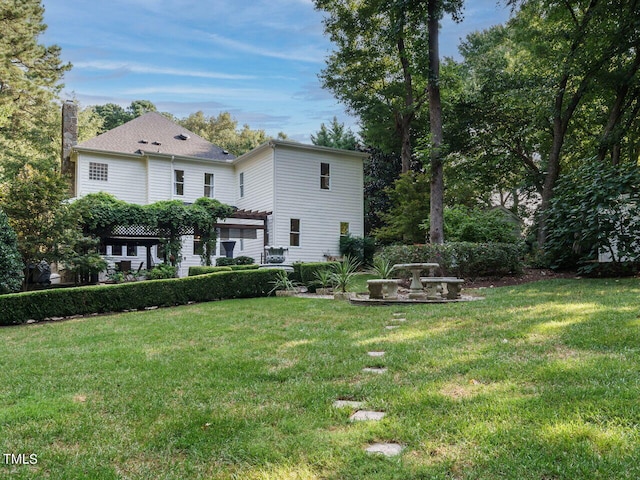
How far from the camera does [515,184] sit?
19266 mm

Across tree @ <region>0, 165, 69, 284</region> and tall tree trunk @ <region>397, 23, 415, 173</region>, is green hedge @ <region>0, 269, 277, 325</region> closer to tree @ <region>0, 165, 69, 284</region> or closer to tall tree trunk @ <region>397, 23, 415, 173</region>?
tree @ <region>0, 165, 69, 284</region>

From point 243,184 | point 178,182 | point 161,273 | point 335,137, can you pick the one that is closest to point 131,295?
point 161,273

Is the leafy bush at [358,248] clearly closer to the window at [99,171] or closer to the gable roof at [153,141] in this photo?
the gable roof at [153,141]

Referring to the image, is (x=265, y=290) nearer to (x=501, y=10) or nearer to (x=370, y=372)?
(x=370, y=372)

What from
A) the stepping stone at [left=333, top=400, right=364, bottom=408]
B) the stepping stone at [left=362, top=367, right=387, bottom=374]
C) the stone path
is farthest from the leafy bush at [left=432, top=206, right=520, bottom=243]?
the stepping stone at [left=333, top=400, right=364, bottom=408]

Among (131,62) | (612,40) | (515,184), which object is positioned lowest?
(515,184)

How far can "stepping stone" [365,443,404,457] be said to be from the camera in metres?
2.02

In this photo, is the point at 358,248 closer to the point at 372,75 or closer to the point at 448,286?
the point at 372,75

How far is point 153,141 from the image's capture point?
812 inches

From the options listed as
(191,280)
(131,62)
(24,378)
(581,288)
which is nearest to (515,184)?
(581,288)

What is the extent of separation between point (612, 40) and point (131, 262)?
66.1 feet

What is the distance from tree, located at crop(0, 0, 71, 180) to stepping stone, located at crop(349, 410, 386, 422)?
71.5ft

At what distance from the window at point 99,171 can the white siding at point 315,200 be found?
768 cm

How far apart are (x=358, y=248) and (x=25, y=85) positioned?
18960 millimetres
